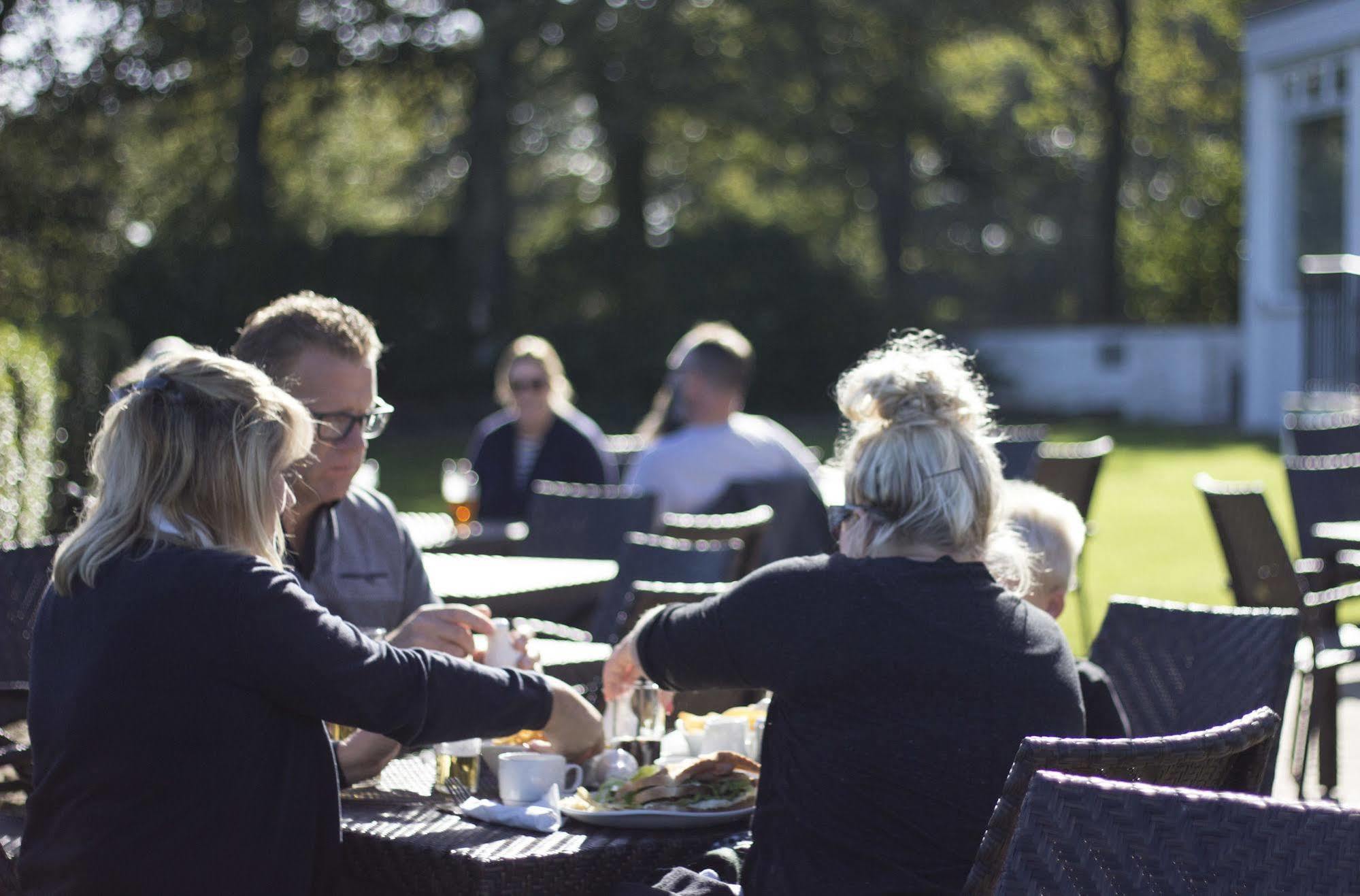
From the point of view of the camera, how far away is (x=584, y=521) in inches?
251

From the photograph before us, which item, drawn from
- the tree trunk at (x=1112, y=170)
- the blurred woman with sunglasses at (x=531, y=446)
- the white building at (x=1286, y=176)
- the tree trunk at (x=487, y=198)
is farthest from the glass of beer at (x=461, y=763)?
the tree trunk at (x=1112, y=170)

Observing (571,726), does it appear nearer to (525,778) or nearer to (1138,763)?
(525,778)

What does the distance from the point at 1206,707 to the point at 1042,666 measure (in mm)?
988

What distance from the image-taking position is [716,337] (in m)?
7.05

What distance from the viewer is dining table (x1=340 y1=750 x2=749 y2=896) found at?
250 centimetres

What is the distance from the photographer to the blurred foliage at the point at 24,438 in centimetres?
770

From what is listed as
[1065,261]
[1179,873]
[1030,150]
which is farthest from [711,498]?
[1065,261]

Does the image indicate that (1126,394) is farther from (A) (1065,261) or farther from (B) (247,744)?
(B) (247,744)

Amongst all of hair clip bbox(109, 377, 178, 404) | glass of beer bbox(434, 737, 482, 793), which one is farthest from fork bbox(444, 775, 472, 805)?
hair clip bbox(109, 377, 178, 404)

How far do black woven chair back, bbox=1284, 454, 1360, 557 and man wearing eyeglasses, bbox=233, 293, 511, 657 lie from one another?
4425 millimetres

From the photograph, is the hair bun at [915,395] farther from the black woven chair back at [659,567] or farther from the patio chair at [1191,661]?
the black woven chair back at [659,567]

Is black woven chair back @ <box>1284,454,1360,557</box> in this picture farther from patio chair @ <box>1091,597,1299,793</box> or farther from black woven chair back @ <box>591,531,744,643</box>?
patio chair @ <box>1091,597,1299,793</box>

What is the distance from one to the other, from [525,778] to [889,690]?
0.68m

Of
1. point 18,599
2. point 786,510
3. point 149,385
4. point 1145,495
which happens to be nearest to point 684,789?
point 149,385
